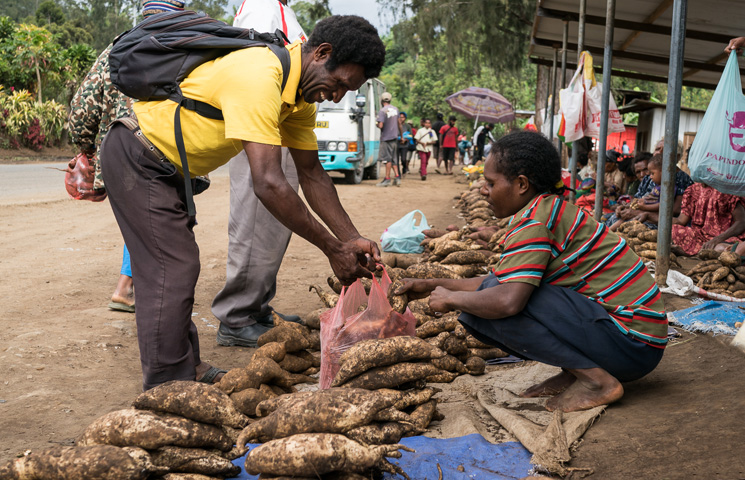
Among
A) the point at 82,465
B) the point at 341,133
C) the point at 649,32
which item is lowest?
the point at 82,465

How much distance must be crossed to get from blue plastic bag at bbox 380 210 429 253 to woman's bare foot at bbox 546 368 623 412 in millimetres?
4055

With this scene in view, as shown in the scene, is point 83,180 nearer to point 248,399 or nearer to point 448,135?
point 248,399

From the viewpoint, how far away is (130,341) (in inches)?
153

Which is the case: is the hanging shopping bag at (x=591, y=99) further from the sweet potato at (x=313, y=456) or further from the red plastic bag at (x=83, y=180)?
the sweet potato at (x=313, y=456)

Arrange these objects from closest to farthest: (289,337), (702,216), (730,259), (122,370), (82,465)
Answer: (82,465)
(289,337)
(122,370)
(730,259)
(702,216)

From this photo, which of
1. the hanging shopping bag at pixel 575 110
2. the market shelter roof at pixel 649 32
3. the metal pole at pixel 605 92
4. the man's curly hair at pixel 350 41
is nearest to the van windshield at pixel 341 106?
the market shelter roof at pixel 649 32

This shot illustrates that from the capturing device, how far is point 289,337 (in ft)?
10.5

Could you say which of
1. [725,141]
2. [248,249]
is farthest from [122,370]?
[725,141]

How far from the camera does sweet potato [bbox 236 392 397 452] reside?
6.66ft

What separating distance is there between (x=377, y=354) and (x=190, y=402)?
805 millimetres

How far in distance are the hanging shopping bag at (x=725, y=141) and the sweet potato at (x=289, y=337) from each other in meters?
3.03

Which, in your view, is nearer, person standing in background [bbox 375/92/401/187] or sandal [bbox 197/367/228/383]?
sandal [bbox 197/367/228/383]

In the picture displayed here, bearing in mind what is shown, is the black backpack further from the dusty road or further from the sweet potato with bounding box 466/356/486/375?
the sweet potato with bounding box 466/356/486/375

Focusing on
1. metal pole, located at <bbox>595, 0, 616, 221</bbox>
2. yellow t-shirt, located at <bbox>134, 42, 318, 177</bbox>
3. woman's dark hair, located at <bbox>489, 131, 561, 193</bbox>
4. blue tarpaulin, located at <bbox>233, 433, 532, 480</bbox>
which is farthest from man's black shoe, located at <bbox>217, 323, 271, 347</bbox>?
metal pole, located at <bbox>595, 0, 616, 221</bbox>
